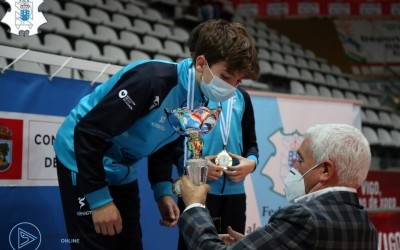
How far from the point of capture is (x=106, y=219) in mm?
1729

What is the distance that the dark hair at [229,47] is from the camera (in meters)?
1.83

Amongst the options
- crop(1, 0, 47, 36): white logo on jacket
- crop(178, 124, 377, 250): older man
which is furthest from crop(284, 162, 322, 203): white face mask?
crop(1, 0, 47, 36): white logo on jacket

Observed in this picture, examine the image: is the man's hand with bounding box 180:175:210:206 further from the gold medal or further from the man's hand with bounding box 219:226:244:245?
the gold medal

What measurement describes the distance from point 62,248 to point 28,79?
0.78m

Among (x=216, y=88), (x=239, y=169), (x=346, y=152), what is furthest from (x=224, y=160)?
(x=346, y=152)

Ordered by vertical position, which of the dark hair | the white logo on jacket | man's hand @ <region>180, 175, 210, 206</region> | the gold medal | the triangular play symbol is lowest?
the triangular play symbol

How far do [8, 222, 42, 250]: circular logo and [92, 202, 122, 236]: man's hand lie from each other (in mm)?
890

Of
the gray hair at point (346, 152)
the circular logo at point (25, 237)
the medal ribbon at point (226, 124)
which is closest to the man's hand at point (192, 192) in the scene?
the gray hair at point (346, 152)

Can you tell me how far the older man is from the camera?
144cm

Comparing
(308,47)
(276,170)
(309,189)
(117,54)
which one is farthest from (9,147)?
(308,47)

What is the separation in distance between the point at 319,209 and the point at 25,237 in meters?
1.52

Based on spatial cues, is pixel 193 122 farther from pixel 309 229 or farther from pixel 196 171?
pixel 309 229

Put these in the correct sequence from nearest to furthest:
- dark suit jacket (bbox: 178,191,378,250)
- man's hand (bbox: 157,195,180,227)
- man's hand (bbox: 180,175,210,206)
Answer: dark suit jacket (bbox: 178,191,378,250)
man's hand (bbox: 180,175,210,206)
man's hand (bbox: 157,195,180,227)

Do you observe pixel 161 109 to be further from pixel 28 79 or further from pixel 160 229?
pixel 160 229
